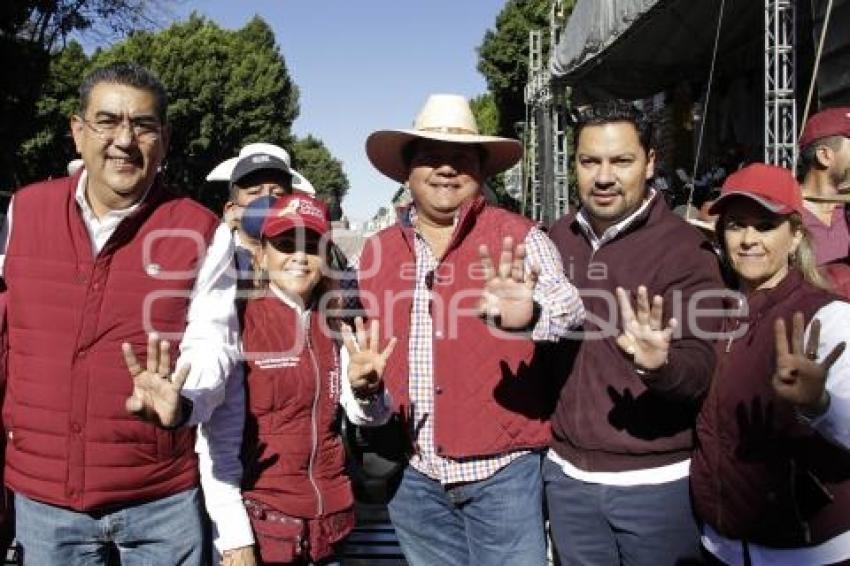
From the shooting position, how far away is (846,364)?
2109 millimetres

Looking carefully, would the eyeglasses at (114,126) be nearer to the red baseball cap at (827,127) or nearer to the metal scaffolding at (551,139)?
the red baseball cap at (827,127)

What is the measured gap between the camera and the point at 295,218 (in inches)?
101

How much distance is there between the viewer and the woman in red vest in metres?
2.48

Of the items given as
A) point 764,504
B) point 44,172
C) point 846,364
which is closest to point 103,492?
point 764,504

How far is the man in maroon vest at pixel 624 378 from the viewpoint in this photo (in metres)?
2.46

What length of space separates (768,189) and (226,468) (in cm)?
168

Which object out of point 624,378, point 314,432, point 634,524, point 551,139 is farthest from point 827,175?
point 551,139

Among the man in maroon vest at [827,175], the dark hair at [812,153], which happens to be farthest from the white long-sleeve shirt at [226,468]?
the dark hair at [812,153]

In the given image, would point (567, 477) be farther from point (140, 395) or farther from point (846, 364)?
point (140, 395)

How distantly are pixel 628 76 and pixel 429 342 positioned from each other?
1269 cm

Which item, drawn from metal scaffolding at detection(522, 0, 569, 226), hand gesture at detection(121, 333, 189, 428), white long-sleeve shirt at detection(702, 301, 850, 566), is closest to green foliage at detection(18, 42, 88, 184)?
metal scaffolding at detection(522, 0, 569, 226)

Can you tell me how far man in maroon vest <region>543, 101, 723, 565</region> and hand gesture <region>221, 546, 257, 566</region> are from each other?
90 cm

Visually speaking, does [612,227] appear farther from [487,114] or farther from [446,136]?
[487,114]

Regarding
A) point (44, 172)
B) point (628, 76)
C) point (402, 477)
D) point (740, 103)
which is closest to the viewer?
point (402, 477)
